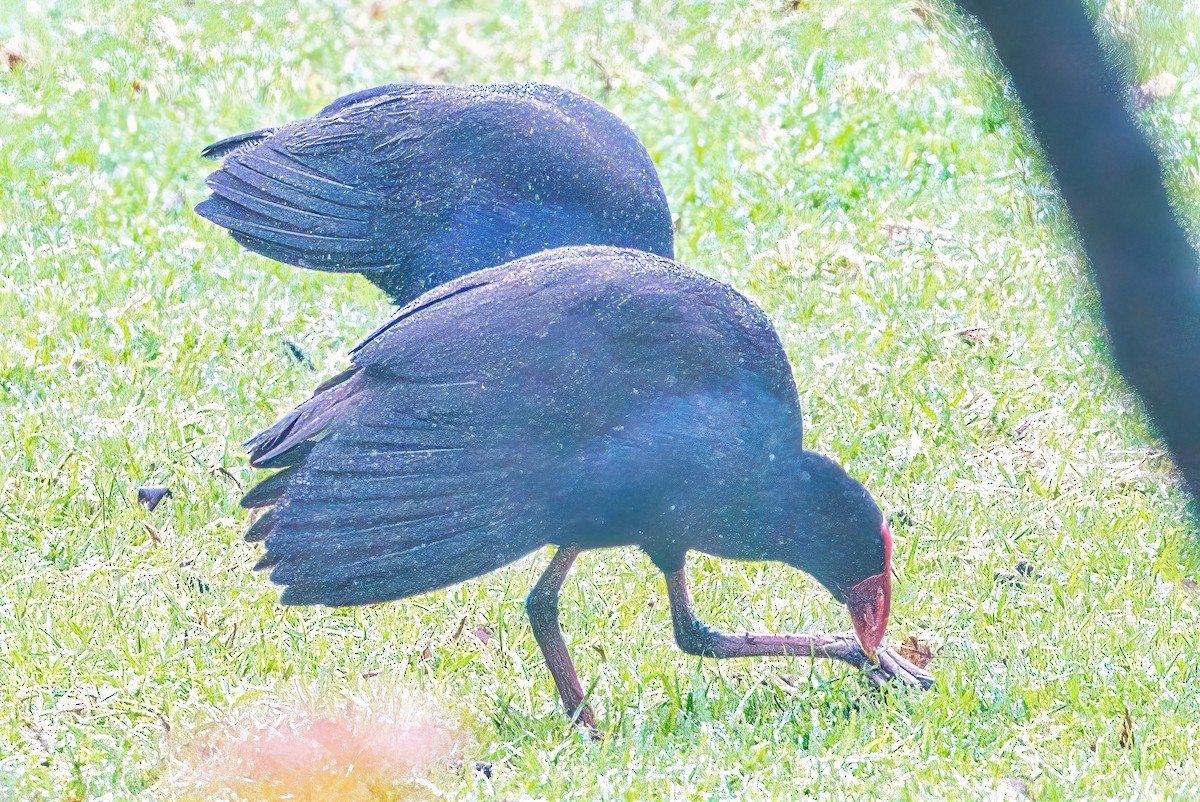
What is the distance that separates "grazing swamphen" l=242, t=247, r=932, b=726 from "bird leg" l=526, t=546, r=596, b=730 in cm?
1

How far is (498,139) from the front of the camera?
391 centimetres

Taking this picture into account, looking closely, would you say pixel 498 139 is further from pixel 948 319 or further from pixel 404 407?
pixel 948 319

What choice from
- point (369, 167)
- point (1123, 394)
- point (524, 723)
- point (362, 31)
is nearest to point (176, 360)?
point (369, 167)

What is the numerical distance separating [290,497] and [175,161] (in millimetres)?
3931

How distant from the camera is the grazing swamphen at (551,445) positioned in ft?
9.90

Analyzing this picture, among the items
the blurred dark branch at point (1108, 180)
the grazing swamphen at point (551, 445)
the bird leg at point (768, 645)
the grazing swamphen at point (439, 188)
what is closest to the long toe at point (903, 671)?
the bird leg at point (768, 645)

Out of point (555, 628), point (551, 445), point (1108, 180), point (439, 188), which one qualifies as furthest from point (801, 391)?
point (1108, 180)

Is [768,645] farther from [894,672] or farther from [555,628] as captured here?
[555,628]

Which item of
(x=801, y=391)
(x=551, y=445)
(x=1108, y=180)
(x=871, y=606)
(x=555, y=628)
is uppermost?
(x=1108, y=180)

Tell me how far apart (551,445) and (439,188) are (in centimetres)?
108

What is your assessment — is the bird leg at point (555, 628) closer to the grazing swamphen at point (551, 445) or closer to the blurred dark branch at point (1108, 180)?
the grazing swamphen at point (551, 445)

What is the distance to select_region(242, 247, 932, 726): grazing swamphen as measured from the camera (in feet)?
9.90

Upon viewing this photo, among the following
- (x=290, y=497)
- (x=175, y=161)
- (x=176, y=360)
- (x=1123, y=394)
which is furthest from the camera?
(x=175, y=161)

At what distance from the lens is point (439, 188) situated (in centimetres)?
389
